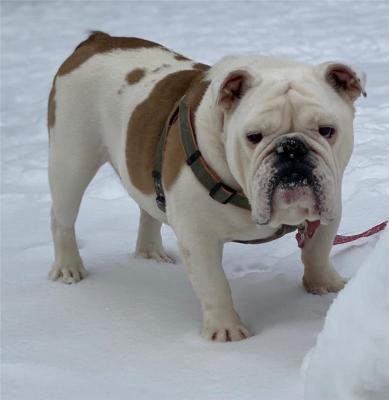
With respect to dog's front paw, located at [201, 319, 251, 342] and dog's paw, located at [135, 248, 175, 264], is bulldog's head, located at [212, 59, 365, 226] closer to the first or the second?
dog's front paw, located at [201, 319, 251, 342]

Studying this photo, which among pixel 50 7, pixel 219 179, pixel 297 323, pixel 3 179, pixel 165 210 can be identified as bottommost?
pixel 50 7

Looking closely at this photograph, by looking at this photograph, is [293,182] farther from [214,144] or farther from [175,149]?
[175,149]

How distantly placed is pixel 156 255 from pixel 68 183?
1.98 feet

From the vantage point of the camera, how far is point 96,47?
384 centimetres

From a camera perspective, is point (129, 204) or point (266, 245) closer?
point (266, 245)

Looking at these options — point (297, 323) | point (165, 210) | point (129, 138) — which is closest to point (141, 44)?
point (129, 138)

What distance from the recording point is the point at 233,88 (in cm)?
294

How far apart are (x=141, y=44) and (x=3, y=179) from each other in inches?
84.4

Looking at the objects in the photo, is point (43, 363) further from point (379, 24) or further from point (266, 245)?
point (379, 24)

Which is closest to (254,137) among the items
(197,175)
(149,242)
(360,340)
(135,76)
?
(197,175)

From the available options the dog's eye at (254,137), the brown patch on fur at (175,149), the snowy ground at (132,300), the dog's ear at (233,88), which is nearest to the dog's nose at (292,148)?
the dog's eye at (254,137)

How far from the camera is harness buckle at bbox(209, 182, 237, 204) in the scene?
3035mm

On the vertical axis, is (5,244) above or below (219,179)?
below

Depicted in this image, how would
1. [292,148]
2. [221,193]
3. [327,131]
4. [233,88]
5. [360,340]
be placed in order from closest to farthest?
[360,340] < [292,148] < [327,131] < [233,88] < [221,193]
